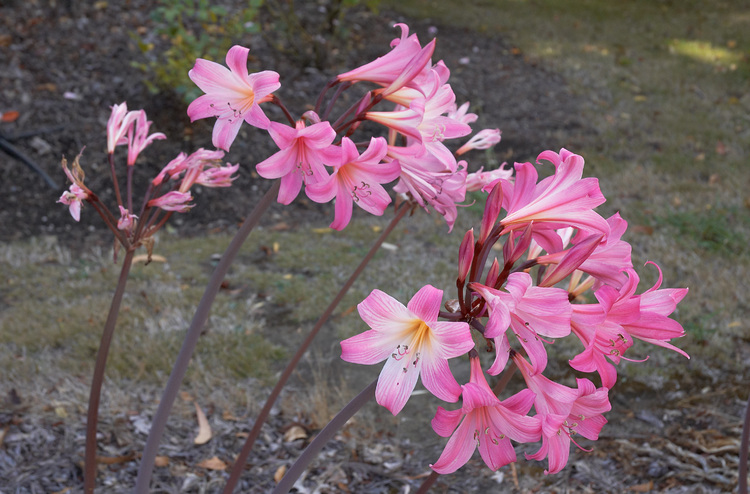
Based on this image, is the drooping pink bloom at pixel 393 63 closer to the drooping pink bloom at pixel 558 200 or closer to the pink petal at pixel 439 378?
the drooping pink bloom at pixel 558 200

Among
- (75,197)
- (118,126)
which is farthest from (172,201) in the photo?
(118,126)

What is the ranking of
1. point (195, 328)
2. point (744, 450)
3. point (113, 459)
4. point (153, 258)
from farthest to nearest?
point (153, 258), point (113, 459), point (744, 450), point (195, 328)

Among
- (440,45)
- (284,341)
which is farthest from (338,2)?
(284,341)

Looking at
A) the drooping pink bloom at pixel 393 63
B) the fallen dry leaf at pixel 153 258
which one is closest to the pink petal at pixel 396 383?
the drooping pink bloom at pixel 393 63

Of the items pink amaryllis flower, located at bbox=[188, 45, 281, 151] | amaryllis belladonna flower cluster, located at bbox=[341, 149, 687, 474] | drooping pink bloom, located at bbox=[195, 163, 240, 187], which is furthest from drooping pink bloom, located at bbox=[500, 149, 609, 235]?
drooping pink bloom, located at bbox=[195, 163, 240, 187]

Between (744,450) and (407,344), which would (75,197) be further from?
(744,450)
